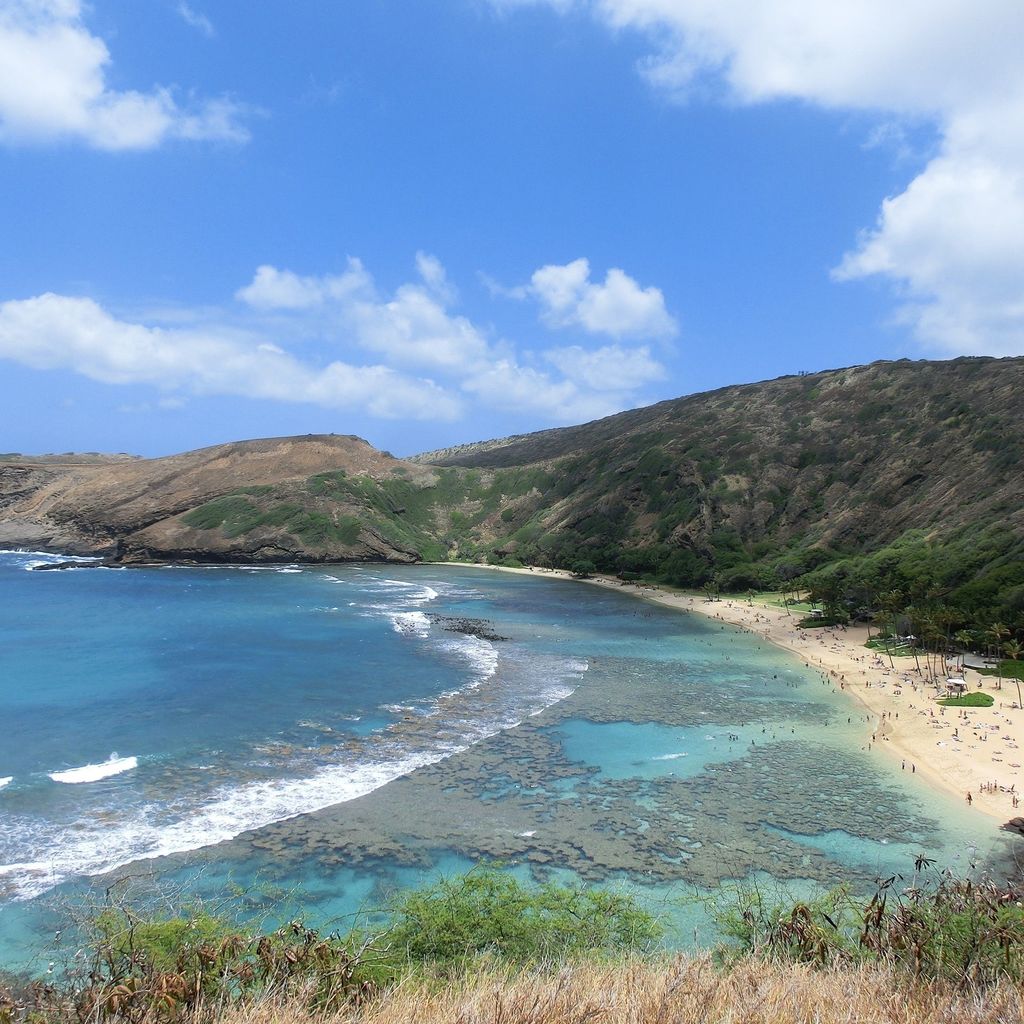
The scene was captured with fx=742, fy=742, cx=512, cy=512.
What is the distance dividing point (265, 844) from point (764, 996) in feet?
66.4

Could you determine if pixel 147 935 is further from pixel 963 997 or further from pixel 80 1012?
pixel 963 997

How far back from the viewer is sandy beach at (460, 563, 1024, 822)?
31906 mm

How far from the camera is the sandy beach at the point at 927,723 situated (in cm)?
3191

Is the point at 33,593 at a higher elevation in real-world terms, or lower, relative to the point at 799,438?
lower

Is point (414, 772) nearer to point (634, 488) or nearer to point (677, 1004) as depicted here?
point (677, 1004)

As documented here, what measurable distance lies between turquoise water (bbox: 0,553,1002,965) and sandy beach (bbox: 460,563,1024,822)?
1441mm

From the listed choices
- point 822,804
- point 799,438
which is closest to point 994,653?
point 822,804

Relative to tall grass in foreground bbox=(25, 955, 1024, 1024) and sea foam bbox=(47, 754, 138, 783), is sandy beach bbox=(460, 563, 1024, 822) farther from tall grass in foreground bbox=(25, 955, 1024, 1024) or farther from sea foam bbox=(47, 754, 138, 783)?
sea foam bbox=(47, 754, 138, 783)

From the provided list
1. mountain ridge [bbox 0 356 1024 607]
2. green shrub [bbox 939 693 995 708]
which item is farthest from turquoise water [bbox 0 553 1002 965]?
mountain ridge [bbox 0 356 1024 607]

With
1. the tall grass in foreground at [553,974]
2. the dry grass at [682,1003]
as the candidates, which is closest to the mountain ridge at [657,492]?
the tall grass in foreground at [553,974]

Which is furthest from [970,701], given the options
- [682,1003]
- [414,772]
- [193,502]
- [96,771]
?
[193,502]

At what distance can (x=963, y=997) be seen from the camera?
992cm

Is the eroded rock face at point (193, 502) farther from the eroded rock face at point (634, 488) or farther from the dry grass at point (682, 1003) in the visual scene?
the dry grass at point (682, 1003)

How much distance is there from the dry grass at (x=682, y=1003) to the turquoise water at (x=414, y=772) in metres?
11.7
